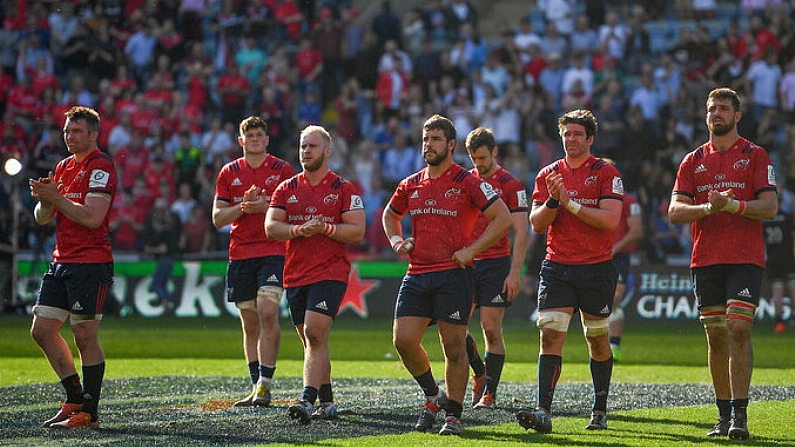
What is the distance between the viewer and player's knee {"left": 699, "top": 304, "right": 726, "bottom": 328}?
9.42 metres

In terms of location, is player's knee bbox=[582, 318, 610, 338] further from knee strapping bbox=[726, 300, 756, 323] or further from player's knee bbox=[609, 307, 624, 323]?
player's knee bbox=[609, 307, 624, 323]

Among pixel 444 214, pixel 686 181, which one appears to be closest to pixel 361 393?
pixel 444 214

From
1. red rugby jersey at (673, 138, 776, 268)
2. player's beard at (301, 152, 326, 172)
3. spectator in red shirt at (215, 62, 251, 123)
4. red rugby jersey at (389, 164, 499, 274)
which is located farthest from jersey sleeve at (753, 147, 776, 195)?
spectator in red shirt at (215, 62, 251, 123)

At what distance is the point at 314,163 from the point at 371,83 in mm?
17944

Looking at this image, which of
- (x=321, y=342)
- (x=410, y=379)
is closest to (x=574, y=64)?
(x=410, y=379)

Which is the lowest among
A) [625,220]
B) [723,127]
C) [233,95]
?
[625,220]

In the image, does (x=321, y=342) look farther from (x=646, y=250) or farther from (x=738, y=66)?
(x=738, y=66)

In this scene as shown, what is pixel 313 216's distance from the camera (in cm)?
1029

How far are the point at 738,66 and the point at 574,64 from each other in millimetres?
3437

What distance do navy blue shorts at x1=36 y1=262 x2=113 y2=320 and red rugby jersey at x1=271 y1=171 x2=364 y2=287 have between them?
1584 mm

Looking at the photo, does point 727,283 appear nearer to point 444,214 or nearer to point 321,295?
point 444,214

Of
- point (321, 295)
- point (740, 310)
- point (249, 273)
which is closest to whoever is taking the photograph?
point (740, 310)

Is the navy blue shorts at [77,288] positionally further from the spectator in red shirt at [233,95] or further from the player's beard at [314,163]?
the spectator in red shirt at [233,95]

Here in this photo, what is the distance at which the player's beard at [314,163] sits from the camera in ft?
33.7
